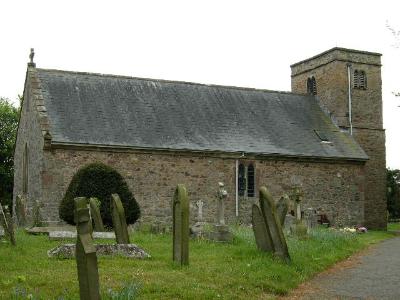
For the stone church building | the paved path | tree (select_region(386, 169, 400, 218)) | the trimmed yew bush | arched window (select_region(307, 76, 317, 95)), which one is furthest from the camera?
tree (select_region(386, 169, 400, 218))

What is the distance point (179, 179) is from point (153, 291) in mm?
18282

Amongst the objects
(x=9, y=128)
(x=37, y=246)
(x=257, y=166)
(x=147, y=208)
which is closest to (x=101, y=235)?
(x=37, y=246)

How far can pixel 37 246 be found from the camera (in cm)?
1403

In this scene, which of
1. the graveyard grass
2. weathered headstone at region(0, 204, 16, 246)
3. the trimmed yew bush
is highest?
the trimmed yew bush

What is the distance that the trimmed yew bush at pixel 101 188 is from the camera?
23.5m

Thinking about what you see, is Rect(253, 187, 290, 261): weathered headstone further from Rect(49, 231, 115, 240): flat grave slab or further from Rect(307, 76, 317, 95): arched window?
Rect(307, 76, 317, 95): arched window

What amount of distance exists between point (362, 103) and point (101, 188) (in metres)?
18.2

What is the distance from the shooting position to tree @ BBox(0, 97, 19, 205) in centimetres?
4394

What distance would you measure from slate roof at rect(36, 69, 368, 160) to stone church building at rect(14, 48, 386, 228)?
59 millimetres

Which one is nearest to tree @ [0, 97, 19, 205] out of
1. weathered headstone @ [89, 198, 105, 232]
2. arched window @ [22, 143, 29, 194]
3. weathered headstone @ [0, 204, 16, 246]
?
arched window @ [22, 143, 29, 194]

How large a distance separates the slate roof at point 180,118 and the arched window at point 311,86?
3.21m

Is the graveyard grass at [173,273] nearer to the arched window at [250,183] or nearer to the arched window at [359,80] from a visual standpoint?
the arched window at [250,183]

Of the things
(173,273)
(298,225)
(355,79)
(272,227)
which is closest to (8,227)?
(173,273)

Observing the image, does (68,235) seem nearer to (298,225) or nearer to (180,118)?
(298,225)
